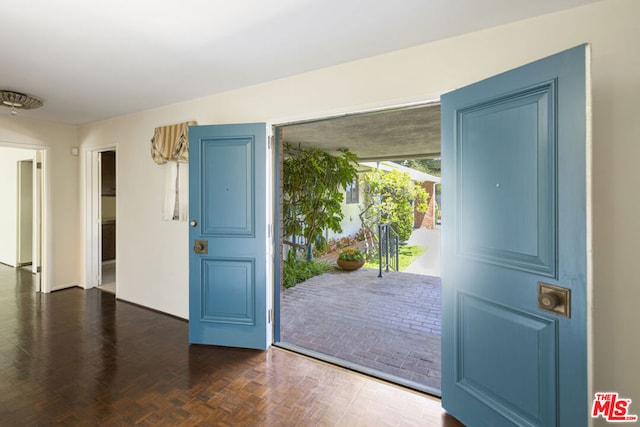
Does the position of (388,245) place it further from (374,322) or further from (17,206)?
(17,206)

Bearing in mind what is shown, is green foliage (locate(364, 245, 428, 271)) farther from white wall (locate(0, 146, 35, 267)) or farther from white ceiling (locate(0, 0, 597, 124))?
white wall (locate(0, 146, 35, 267))

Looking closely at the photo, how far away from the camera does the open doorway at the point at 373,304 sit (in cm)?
267

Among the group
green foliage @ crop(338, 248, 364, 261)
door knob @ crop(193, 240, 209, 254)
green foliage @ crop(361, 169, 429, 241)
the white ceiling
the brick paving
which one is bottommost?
the brick paving

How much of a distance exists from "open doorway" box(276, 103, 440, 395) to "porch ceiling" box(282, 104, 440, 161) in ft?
0.04

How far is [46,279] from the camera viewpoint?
14.5 ft

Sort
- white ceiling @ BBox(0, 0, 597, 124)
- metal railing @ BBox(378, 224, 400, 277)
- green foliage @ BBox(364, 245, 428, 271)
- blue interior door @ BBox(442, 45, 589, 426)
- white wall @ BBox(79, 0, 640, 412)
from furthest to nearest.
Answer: green foliage @ BBox(364, 245, 428, 271)
metal railing @ BBox(378, 224, 400, 277)
white ceiling @ BBox(0, 0, 597, 124)
white wall @ BBox(79, 0, 640, 412)
blue interior door @ BBox(442, 45, 589, 426)

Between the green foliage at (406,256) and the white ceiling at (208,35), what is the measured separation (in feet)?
17.2

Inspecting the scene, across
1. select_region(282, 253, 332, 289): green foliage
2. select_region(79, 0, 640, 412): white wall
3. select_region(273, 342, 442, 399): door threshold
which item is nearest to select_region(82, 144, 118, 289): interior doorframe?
select_region(79, 0, 640, 412): white wall

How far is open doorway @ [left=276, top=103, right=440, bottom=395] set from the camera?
8.75 ft

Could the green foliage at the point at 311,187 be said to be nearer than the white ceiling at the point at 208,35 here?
No

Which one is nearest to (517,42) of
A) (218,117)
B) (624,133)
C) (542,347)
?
(624,133)

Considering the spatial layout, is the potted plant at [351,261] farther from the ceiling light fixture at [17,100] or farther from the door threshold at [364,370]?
Result: the ceiling light fixture at [17,100]

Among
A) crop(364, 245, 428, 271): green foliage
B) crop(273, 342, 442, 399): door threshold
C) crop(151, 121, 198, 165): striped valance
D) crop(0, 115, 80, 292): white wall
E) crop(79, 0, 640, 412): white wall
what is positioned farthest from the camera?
crop(364, 245, 428, 271): green foliage

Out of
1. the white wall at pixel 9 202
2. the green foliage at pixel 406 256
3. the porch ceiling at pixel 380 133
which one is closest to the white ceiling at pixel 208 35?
the porch ceiling at pixel 380 133
